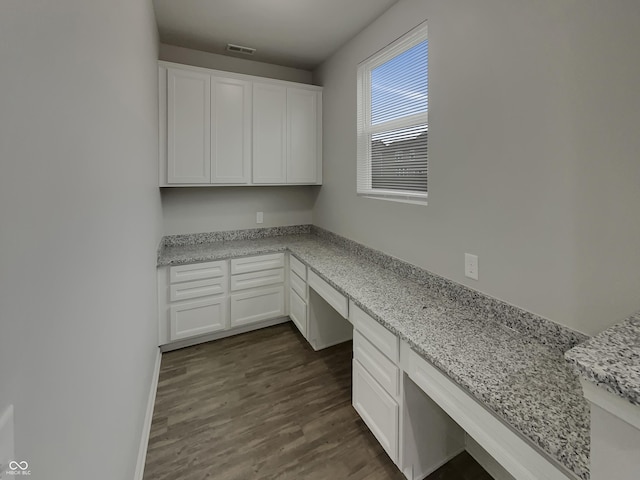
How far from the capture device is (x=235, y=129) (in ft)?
9.52

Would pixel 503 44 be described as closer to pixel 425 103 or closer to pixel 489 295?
pixel 425 103

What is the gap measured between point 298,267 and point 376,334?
133cm

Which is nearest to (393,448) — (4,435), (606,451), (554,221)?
(606,451)

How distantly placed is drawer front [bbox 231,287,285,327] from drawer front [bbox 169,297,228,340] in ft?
0.33

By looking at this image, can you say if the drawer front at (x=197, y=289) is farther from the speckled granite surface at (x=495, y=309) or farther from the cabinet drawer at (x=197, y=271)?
the speckled granite surface at (x=495, y=309)

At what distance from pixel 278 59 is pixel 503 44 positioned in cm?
237

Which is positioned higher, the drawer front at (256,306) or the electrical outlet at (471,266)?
the electrical outlet at (471,266)

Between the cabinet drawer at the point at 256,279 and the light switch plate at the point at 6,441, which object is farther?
the cabinet drawer at the point at 256,279

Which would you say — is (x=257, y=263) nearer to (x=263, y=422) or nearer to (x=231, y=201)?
(x=231, y=201)

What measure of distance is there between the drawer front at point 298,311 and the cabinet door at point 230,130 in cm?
125

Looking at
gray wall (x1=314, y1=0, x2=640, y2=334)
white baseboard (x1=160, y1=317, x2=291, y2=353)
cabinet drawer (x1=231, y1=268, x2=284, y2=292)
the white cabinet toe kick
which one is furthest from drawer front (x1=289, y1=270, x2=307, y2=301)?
gray wall (x1=314, y1=0, x2=640, y2=334)

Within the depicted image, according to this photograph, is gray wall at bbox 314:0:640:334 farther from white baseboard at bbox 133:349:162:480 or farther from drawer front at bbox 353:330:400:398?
white baseboard at bbox 133:349:162:480

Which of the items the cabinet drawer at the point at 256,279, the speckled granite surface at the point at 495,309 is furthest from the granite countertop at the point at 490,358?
the cabinet drawer at the point at 256,279

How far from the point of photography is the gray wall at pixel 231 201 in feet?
9.81
